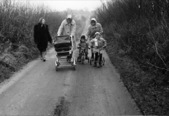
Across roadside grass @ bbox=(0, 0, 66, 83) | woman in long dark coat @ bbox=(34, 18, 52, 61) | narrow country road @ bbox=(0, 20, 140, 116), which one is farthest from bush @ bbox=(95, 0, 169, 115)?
roadside grass @ bbox=(0, 0, 66, 83)

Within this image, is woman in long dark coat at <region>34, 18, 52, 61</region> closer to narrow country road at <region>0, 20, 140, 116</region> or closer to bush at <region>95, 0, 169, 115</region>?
narrow country road at <region>0, 20, 140, 116</region>

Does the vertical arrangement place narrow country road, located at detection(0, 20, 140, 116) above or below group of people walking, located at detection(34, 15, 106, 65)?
below

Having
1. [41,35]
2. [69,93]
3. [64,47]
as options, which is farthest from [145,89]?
[41,35]

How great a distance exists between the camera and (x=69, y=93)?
710 cm

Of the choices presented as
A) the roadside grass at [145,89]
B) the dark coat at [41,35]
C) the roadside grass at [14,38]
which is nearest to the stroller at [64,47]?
the roadside grass at [14,38]

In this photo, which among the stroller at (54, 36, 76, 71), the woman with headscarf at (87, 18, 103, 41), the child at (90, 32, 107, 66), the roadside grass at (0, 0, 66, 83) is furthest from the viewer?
the woman with headscarf at (87, 18, 103, 41)

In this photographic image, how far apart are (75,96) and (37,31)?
607cm

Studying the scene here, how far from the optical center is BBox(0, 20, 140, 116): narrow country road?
19.4 feet

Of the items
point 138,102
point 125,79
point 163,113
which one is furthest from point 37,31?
point 163,113

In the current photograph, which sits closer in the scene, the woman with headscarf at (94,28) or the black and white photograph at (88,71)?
the black and white photograph at (88,71)

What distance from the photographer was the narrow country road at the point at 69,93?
591 cm

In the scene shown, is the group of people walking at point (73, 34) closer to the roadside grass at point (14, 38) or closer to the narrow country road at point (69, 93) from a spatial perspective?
the narrow country road at point (69, 93)

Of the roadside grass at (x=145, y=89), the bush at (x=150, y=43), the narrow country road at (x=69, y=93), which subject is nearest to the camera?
the roadside grass at (x=145, y=89)

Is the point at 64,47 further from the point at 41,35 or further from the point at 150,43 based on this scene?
the point at 150,43
